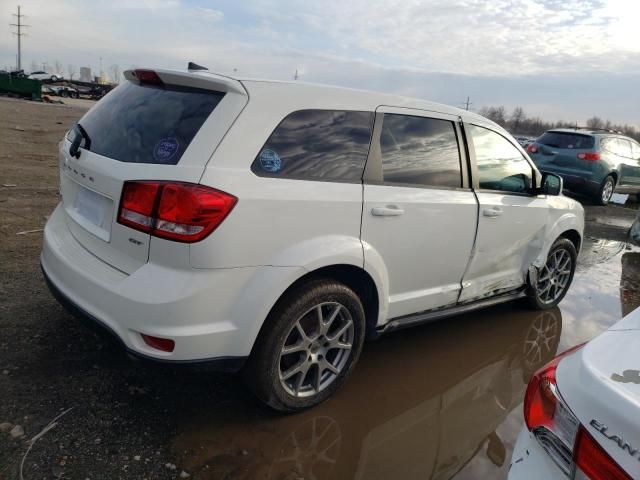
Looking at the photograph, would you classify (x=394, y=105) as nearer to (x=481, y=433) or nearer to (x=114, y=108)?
(x=114, y=108)

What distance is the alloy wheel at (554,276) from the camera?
4.72m

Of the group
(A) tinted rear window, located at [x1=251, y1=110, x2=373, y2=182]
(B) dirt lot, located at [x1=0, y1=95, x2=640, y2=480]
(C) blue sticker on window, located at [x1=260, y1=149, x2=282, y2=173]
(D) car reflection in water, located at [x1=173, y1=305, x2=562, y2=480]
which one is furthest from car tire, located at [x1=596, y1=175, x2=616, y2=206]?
(C) blue sticker on window, located at [x1=260, y1=149, x2=282, y2=173]

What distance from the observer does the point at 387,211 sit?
9.80ft

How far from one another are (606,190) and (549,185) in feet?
→ 29.7

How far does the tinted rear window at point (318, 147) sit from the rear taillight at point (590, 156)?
10.1m

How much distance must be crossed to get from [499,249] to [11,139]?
12.7 meters

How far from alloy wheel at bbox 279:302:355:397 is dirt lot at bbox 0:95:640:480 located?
0.18 m

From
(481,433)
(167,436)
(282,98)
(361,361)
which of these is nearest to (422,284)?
(361,361)

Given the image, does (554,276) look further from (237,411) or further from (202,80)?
(202,80)

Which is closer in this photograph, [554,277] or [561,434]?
[561,434]

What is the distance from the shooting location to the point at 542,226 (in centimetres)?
439

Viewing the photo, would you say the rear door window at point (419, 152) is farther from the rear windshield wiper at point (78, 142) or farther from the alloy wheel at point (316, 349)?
the rear windshield wiper at point (78, 142)

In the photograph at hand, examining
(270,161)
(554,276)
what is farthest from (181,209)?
(554,276)

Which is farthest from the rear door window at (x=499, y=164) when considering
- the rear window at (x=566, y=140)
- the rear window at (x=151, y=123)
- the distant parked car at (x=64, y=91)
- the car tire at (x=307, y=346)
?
the distant parked car at (x=64, y=91)
